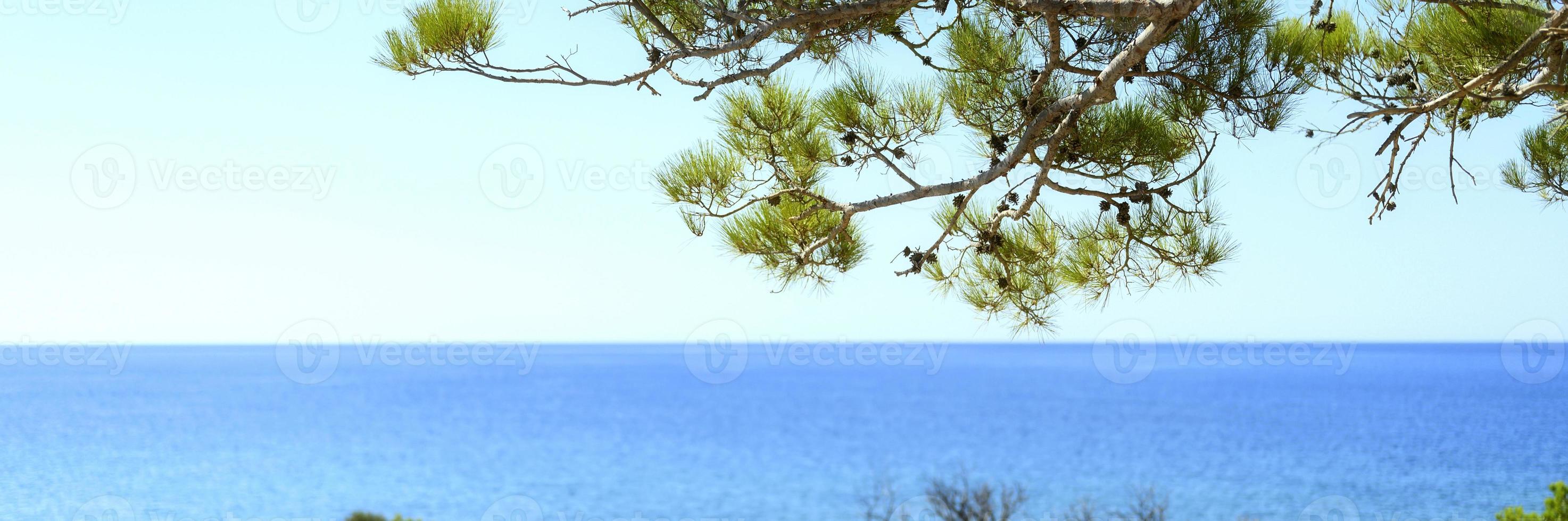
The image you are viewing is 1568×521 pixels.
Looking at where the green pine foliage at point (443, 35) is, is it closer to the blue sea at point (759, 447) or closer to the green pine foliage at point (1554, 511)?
the green pine foliage at point (1554, 511)

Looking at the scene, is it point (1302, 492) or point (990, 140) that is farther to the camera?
point (1302, 492)

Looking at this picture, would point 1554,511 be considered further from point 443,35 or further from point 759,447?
point 759,447

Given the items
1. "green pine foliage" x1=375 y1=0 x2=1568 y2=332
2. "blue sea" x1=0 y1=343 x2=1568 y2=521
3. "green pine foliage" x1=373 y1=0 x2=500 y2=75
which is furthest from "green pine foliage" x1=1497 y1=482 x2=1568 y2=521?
"blue sea" x1=0 y1=343 x2=1568 y2=521

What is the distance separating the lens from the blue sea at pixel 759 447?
62.0 feet

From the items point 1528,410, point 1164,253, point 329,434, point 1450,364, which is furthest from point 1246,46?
point 1450,364

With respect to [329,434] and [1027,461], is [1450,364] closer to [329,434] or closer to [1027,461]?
[1027,461]

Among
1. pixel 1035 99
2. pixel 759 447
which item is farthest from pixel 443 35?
pixel 759 447

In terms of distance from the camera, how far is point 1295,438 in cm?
2616

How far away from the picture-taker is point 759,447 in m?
28.0

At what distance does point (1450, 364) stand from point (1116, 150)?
83376 mm

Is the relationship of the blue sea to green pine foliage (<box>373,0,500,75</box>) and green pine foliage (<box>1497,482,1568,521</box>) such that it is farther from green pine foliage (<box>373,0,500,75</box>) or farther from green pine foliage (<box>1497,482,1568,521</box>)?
green pine foliage (<box>373,0,500,75</box>)

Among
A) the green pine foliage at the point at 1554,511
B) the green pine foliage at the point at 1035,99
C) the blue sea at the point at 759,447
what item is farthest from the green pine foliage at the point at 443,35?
the blue sea at the point at 759,447

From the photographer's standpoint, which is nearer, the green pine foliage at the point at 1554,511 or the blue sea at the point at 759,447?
the green pine foliage at the point at 1554,511

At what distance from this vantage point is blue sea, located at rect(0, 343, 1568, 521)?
62.0ft
